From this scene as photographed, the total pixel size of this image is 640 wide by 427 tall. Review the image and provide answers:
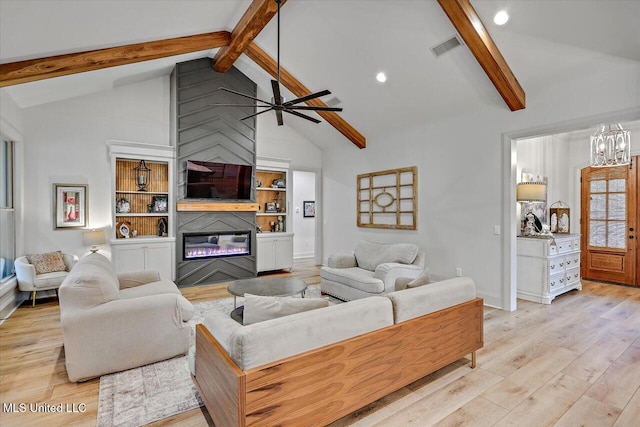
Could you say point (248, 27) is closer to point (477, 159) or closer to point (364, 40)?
point (364, 40)

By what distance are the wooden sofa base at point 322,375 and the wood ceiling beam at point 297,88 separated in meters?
4.75

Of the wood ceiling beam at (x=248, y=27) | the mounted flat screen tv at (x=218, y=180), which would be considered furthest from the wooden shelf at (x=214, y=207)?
the wood ceiling beam at (x=248, y=27)

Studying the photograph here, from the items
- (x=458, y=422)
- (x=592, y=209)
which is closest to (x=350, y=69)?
(x=458, y=422)

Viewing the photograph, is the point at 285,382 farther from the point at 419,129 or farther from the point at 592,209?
the point at 592,209

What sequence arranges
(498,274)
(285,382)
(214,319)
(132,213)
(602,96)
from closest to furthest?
(285,382) → (214,319) → (602,96) → (498,274) → (132,213)

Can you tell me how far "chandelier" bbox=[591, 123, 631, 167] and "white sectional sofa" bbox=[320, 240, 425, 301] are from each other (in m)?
2.94

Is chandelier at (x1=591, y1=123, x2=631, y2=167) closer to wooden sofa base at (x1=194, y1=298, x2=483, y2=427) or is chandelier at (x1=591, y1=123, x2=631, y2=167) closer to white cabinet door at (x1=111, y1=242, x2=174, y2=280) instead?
wooden sofa base at (x1=194, y1=298, x2=483, y2=427)

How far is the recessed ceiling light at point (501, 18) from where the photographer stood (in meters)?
3.30

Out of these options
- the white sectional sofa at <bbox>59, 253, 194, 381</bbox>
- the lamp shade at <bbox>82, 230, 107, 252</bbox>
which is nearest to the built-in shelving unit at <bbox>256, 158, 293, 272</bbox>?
the lamp shade at <bbox>82, 230, 107, 252</bbox>

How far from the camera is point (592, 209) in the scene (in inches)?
247

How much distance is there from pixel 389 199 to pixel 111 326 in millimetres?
4868

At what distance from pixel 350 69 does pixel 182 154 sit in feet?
10.7

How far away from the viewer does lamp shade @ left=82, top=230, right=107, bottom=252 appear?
479 centimetres

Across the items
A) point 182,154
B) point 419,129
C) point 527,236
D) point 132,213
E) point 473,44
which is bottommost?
point 527,236
